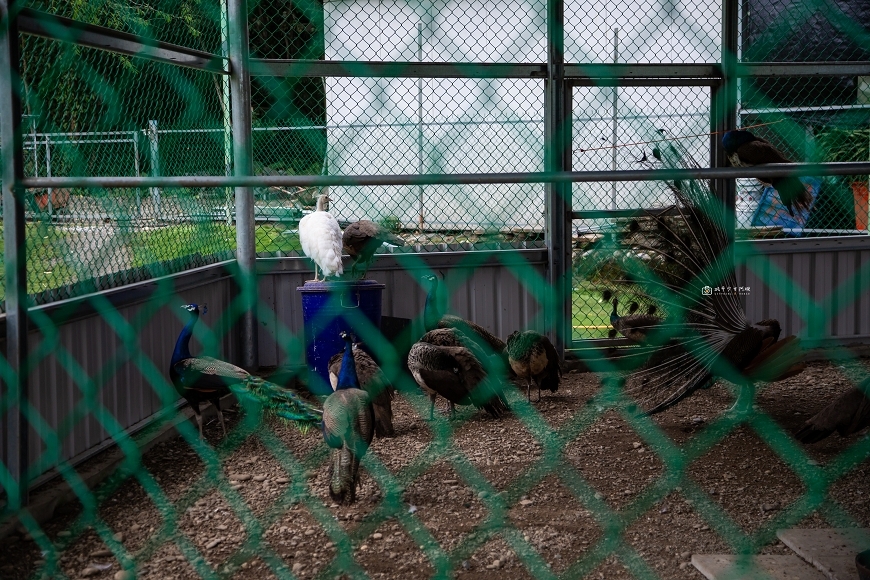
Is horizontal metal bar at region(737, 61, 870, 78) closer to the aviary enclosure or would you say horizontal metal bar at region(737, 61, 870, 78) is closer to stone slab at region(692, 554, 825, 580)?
the aviary enclosure

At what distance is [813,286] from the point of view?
22.2 ft

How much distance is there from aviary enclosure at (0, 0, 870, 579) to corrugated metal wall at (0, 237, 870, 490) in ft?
0.06

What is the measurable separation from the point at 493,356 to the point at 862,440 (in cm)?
217

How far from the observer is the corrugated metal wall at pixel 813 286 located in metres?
6.67

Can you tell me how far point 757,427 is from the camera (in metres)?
4.91

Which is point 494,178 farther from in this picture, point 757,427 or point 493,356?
point 493,356

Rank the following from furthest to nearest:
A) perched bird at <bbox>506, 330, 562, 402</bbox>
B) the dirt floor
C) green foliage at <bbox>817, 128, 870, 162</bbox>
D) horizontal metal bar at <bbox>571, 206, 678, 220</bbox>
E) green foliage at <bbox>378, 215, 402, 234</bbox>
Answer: green foliage at <bbox>378, 215, 402, 234</bbox>, green foliage at <bbox>817, 128, 870, 162</bbox>, perched bird at <bbox>506, 330, 562, 402</bbox>, horizontal metal bar at <bbox>571, 206, 678, 220</bbox>, the dirt floor

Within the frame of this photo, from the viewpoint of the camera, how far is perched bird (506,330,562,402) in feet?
18.2

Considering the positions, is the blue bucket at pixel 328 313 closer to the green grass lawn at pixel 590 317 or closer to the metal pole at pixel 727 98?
the green grass lawn at pixel 590 317

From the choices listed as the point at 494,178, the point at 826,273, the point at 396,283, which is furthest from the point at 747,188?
the point at 494,178

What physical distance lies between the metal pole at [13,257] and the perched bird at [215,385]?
1.31 meters

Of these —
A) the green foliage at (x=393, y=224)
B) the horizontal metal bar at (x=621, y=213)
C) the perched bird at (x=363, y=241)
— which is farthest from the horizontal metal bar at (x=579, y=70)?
the green foliage at (x=393, y=224)

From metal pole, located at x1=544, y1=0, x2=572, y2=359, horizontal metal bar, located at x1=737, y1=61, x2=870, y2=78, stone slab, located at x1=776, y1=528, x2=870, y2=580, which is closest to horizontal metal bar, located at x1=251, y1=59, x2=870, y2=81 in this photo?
horizontal metal bar, located at x1=737, y1=61, x2=870, y2=78

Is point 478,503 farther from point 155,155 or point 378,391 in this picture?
point 155,155
